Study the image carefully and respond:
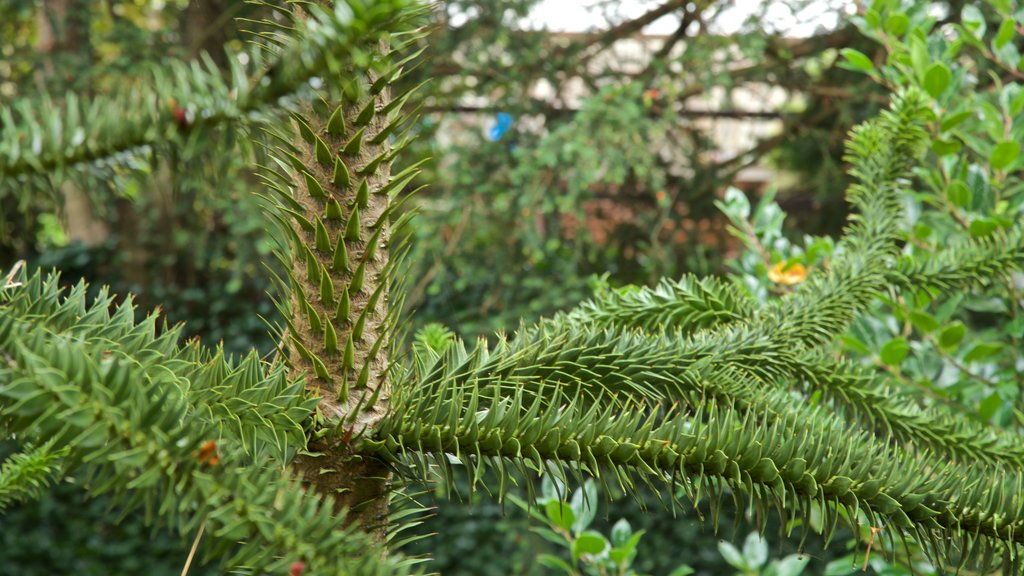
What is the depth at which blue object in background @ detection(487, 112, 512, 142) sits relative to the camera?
4.01 metres

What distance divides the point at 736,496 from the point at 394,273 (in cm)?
33

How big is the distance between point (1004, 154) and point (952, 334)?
303 millimetres

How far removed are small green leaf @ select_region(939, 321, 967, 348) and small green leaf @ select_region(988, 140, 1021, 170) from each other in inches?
10.8

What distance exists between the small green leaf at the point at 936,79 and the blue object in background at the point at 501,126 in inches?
109

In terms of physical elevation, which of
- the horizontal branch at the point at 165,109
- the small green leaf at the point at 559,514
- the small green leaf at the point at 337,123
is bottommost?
the small green leaf at the point at 559,514

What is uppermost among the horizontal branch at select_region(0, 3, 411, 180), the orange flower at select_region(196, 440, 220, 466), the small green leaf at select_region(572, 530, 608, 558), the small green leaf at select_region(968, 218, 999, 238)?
the horizontal branch at select_region(0, 3, 411, 180)

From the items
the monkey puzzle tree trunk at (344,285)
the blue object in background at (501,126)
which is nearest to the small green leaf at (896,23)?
the monkey puzzle tree trunk at (344,285)

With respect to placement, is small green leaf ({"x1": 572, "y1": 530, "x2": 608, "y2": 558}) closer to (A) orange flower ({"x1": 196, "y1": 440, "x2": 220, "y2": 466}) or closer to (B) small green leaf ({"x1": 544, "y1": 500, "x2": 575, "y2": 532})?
(B) small green leaf ({"x1": 544, "y1": 500, "x2": 575, "y2": 532})

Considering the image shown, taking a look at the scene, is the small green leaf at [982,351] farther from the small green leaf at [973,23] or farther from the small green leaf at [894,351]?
the small green leaf at [973,23]

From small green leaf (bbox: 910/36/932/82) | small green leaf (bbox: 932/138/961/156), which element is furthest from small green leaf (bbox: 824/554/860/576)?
small green leaf (bbox: 910/36/932/82)

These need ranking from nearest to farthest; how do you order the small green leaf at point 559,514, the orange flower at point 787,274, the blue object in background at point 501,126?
the small green leaf at point 559,514 < the orange flower at point 787,274 < the blue object in background at point 501,126

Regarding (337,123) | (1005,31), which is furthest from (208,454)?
(1005,31)

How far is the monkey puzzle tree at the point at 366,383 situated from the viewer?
0.45 meters

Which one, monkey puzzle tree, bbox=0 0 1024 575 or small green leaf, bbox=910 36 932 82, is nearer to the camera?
monkey puzzle tree, bbox=0 0 1024 575
